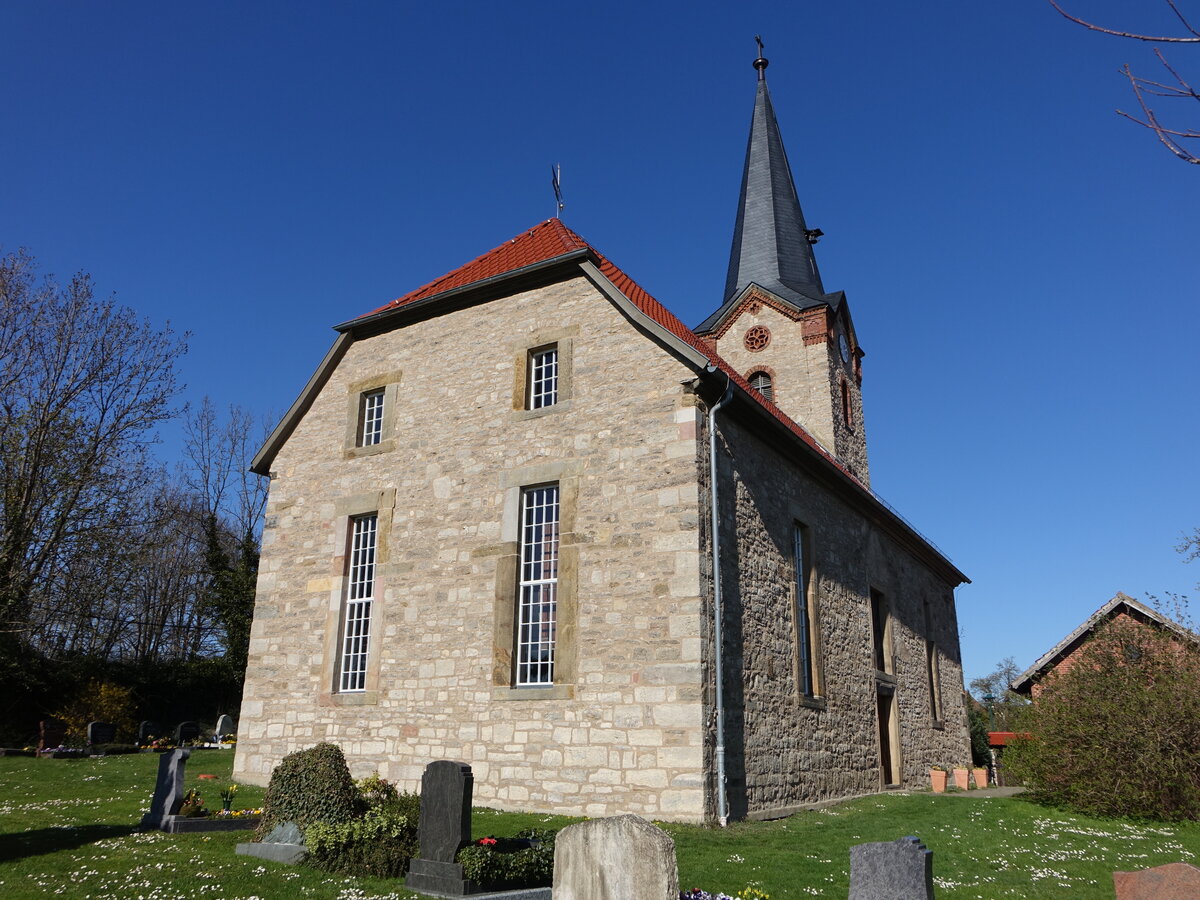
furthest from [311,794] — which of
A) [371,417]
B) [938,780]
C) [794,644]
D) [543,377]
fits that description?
[938,780]

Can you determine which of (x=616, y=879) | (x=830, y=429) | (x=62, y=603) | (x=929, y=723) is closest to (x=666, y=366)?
(x=616, y=879)

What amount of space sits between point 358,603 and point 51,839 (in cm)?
615

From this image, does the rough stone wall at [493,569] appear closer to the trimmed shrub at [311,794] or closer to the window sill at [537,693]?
the window sill at [537,693]

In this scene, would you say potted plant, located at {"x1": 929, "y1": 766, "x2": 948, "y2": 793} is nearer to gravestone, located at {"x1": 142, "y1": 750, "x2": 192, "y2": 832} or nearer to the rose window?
the rose window

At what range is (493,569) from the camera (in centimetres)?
1320

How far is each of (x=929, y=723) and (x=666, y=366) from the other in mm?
13867

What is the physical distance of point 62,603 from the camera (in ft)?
75.6

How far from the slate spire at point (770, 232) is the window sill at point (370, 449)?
14056 mm

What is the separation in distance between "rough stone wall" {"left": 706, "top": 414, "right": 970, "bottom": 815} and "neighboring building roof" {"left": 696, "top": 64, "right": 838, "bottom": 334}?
29.2 feet

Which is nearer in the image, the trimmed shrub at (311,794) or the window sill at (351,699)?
the trimmed shrub at (311,794)

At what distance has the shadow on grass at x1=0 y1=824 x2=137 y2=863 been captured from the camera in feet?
27.7

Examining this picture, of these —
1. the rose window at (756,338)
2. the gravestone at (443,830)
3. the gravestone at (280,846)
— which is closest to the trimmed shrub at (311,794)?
the gravestone at (280,846)

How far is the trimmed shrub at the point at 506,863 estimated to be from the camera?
7477mm

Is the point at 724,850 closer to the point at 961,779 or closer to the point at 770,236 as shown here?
the point at 961,779
